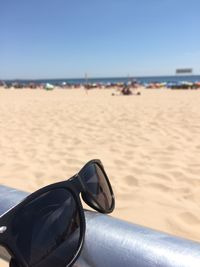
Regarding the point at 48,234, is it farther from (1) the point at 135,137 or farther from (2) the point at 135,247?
(1) the point at 135,137

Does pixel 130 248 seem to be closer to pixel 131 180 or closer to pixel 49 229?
pixel 49 229

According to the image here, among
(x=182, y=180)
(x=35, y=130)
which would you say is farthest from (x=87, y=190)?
(x=35, y=130)

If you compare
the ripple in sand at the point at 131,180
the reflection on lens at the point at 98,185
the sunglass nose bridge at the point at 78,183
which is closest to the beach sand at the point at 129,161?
the ripple in sand at the point at 131,180

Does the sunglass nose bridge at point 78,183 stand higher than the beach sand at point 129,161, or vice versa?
the sunglass nose bridge at point 78,183

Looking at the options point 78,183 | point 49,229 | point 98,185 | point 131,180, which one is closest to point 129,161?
point 131,180

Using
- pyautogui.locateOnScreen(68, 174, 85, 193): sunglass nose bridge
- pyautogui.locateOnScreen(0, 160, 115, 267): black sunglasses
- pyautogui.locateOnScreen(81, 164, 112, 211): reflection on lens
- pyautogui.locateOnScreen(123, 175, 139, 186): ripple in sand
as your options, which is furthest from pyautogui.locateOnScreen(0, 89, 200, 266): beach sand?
pyautogui.locateOnScreen(0, 160, 115, 267): black sunglasses

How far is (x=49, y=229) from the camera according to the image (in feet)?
2.61

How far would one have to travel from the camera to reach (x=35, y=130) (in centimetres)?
438

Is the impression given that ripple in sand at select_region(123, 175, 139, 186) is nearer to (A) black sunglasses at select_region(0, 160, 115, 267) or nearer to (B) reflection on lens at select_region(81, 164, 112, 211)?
(B) reflection on lens at select_region(81, 164, 112, 211)

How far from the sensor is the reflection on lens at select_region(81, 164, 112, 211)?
1.09 meters

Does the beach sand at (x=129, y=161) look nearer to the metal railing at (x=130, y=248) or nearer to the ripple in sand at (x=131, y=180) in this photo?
the ripple in sand at (x=131, y=180)

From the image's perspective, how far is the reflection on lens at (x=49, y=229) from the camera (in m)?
0.72

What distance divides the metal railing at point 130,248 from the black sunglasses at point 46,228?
0.04 metres

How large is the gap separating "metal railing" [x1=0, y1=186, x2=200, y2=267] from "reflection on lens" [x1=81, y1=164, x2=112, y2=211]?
0.25 metres
